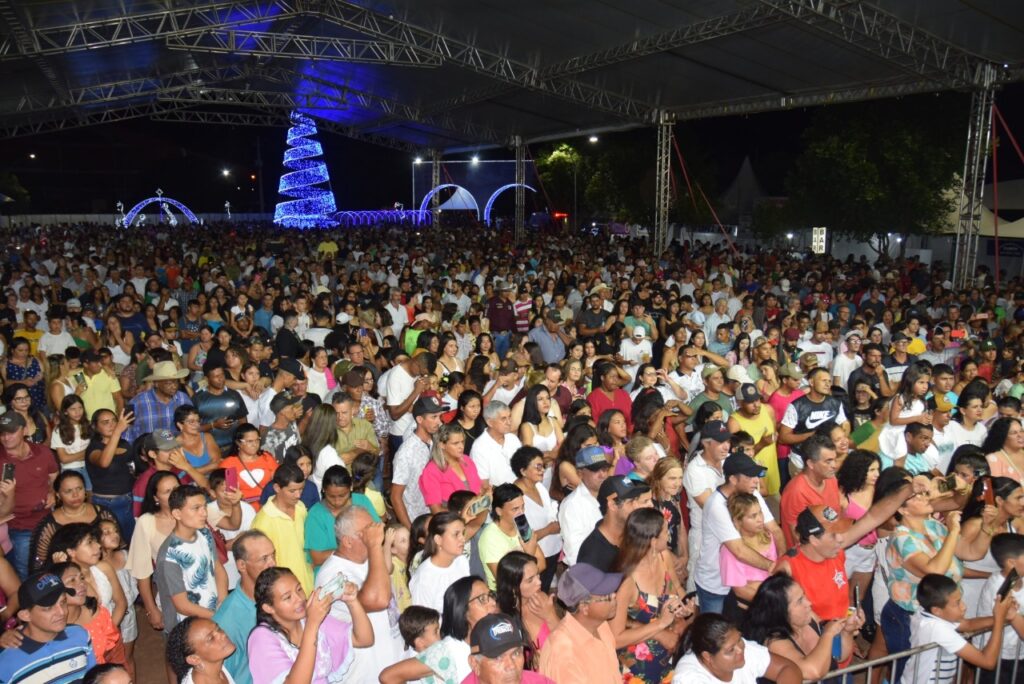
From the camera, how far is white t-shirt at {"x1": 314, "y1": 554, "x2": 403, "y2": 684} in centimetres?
337

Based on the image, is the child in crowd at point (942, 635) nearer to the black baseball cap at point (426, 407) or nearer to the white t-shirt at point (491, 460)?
the white t-shirt at point (491, 460)

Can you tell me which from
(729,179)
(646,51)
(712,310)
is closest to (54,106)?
(646,51)

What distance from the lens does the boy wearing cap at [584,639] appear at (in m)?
2.94

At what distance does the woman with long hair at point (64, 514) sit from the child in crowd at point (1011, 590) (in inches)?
175

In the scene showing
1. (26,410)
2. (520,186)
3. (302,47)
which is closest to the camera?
→ (26,410)

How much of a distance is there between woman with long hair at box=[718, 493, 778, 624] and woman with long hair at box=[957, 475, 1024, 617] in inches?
45.7

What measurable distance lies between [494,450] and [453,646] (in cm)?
193

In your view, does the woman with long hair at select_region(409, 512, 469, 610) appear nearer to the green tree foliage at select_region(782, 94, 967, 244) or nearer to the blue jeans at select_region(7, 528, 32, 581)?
the blue jeans at select_region(7, 528, 32, 581)

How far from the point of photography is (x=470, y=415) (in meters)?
5.33

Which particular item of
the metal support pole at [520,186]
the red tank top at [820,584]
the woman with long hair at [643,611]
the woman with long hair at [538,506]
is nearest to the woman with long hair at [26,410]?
the woman with long hair at [538,506]

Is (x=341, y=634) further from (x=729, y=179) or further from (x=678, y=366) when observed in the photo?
(x=729, y=179)

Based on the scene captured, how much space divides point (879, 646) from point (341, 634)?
2.73 metres

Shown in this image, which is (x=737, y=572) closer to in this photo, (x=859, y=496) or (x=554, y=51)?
(x=859, y=496)

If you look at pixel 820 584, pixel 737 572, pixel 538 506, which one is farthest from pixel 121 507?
pixel 820 584
